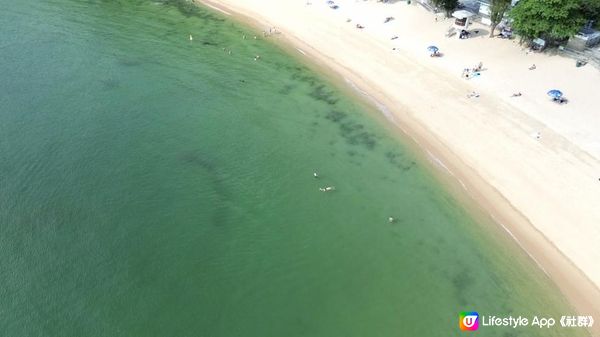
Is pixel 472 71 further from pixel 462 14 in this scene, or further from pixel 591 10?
pixel 591 10

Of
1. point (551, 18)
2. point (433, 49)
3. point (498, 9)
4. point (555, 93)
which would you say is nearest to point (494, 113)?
point (555, 93)

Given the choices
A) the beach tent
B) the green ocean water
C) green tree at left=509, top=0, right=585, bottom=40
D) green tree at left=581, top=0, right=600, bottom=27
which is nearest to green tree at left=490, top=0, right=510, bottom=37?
green tree at left=509, top=0, right=585, bottom=40

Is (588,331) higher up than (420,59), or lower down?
lower down

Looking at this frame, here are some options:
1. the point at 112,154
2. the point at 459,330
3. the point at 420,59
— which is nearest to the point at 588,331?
the point at 459,330

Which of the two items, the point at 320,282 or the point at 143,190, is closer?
the point at 320,282

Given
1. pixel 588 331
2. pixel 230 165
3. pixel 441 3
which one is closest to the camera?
pixel 588 331

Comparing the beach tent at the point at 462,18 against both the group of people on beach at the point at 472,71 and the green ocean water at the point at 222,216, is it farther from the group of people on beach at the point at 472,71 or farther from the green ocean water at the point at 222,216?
the green ocean water at the point at 222,216

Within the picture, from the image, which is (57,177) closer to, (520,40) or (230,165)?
(230,165)
